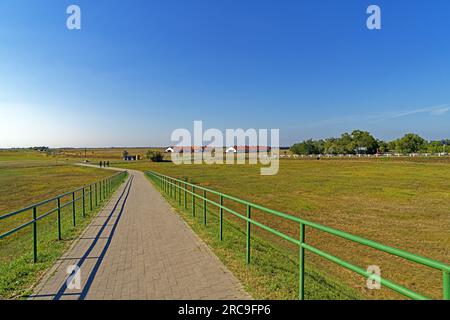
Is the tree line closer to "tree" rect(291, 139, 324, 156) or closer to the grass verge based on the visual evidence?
"tree" rect(291, 139, 324, 156)

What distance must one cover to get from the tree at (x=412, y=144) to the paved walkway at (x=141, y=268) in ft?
459

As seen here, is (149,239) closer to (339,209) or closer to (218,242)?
(218,242)

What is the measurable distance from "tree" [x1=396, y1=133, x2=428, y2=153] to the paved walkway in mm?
139951

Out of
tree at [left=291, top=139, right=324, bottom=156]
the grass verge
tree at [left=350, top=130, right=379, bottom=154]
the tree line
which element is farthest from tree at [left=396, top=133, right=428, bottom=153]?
the grass verge

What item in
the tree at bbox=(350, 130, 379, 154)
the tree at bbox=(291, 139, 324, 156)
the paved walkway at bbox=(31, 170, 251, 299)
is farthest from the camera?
the tree at bbox=(291, 139, 324, 156)

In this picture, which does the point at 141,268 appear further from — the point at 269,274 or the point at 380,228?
the point at 380,228

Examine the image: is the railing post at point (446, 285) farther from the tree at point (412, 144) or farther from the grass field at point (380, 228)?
the tree at point (412, 144)

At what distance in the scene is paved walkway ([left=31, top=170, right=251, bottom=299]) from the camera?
4070mm

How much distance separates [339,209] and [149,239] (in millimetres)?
10535

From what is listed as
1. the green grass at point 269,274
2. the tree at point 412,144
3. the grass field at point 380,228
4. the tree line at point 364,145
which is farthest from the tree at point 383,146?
the green grass at point 269,274

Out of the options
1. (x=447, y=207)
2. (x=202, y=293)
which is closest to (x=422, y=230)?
(x=447, y=207)

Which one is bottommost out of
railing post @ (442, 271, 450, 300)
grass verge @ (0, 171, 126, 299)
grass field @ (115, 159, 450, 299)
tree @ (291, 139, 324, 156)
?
grass field @ (115, 159, 450, 299)

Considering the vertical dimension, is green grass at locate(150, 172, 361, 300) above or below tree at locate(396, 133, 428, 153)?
below

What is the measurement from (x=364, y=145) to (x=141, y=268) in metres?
147
